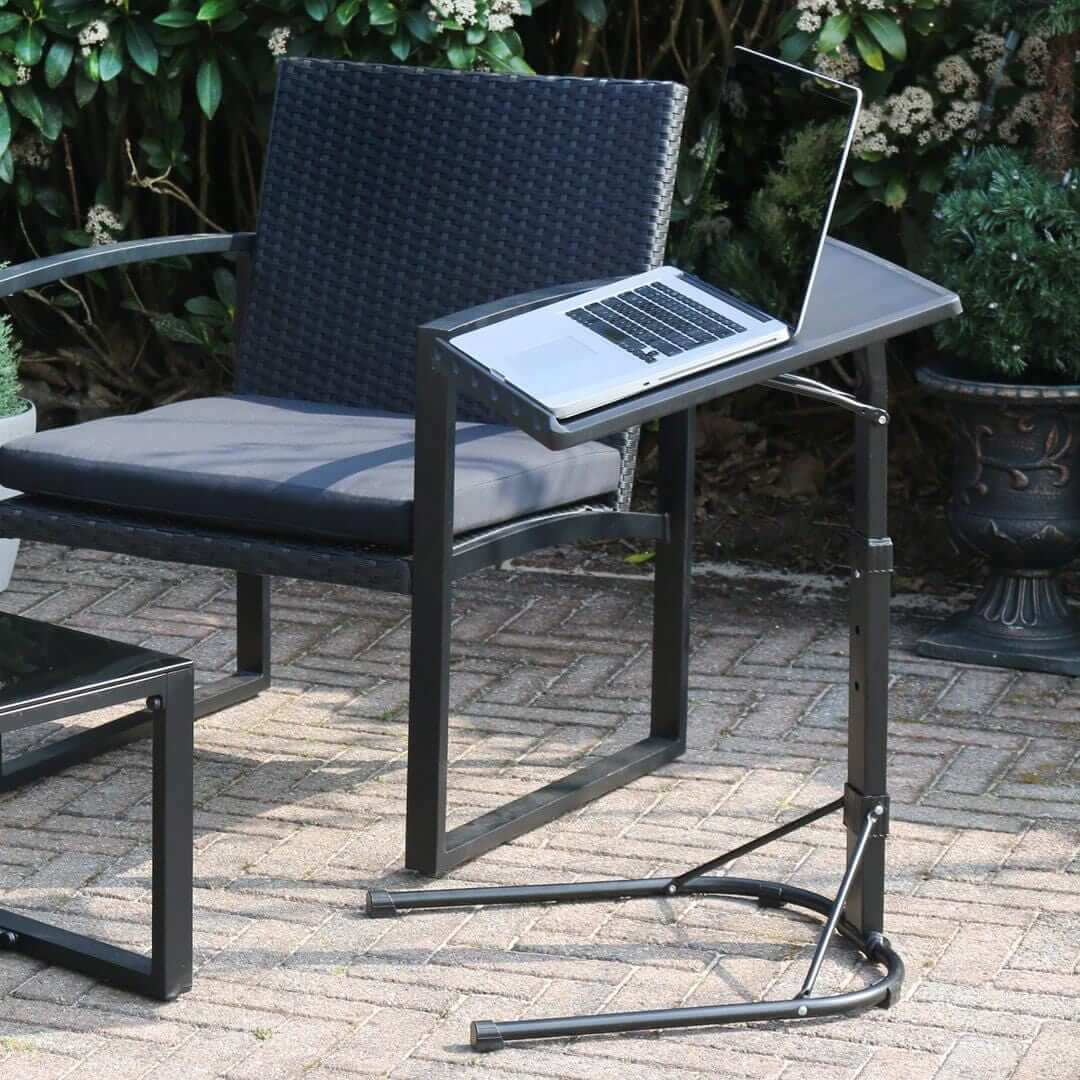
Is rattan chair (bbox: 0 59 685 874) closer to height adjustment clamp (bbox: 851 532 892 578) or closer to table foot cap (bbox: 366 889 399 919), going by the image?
table foot cap (bbox: 366 889 399 919)

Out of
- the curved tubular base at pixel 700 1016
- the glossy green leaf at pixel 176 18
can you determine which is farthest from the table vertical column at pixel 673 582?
the glossy green leaf at pixel 176 18

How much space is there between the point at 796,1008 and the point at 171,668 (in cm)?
88

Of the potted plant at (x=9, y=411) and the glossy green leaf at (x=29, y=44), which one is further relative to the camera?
the glossy green leaf at (x=29, y=44)

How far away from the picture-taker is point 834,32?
4.11 meters

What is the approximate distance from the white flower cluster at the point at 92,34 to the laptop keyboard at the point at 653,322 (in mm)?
2343

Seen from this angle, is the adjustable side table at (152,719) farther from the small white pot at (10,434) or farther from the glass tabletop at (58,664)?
the small white pot at (10,434)

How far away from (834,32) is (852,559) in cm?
187

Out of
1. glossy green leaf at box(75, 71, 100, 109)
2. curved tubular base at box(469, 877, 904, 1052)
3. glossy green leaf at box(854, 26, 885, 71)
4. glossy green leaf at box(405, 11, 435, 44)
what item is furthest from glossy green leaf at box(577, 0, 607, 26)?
curved tubular base at box(469, 877, 904, 1052)

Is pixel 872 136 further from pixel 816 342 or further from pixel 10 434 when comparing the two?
pixel 816 342

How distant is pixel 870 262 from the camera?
106 inches

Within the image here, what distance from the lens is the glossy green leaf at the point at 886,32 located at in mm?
4133

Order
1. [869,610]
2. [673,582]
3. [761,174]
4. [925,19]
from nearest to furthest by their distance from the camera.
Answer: [869,610] < [673,582] < [925,19] < [761,174]

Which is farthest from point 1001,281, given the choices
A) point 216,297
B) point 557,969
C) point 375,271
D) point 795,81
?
point 216,297

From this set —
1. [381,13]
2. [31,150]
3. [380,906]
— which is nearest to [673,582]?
[380,906]
